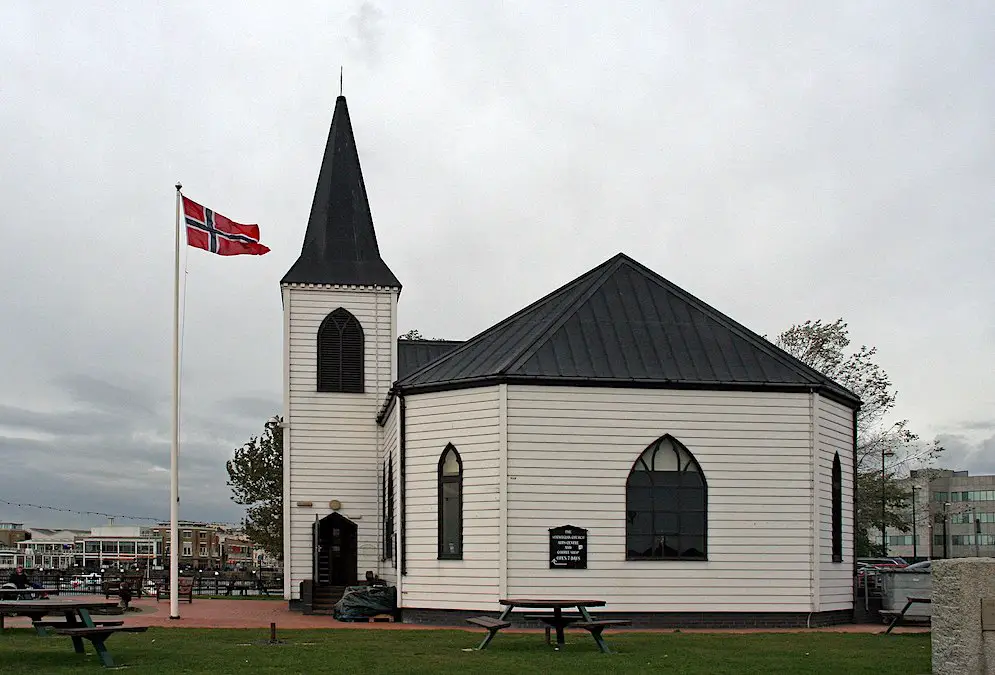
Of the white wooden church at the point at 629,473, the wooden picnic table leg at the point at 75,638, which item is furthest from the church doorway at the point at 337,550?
the wooden picnic table leg at the point at 75,638

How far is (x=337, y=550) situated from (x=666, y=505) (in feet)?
38.4

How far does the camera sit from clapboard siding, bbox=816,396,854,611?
2695 centimetres

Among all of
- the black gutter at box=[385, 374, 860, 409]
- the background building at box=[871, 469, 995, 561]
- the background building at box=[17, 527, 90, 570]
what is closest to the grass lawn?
the black gutter at box=[385, 374, 860, 409]

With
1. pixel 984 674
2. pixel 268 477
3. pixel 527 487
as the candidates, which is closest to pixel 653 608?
pixel 527 487

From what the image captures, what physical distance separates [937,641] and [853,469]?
1613 cm

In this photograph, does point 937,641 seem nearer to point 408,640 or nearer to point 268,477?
point 408,640

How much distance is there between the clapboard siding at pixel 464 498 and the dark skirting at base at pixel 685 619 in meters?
0.23

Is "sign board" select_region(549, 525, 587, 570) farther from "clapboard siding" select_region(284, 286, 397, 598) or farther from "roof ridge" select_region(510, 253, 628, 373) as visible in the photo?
"clapboard siding" select_region(284, 286, 397, 598)

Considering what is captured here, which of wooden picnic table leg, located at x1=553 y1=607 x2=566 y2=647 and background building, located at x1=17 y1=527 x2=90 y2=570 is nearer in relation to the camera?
wooden picnic table leg, located at x1=553 y1=607 x2=566 y2=647

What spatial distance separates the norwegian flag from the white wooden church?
208 inches

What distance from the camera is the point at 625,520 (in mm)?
26078

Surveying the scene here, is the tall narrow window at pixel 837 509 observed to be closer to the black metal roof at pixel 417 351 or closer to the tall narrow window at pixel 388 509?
the tall narrow window at pixel 388 509

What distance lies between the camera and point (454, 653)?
733 inches

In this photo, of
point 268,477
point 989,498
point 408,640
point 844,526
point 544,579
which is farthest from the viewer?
point 989,498
